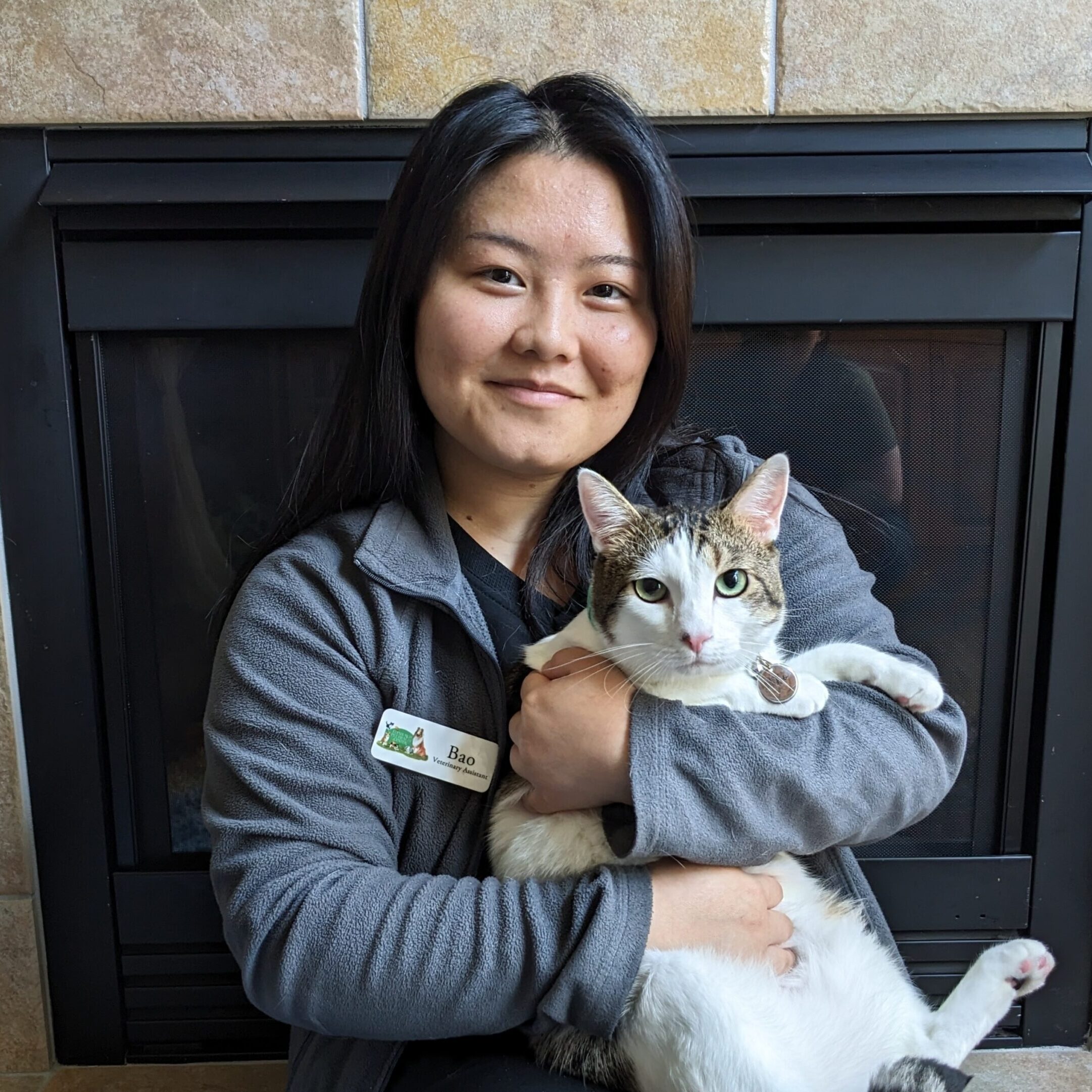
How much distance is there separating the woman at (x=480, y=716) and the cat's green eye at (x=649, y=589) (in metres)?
0.09

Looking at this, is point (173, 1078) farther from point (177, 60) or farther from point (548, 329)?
point (177, 60)

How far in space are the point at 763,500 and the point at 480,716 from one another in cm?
37

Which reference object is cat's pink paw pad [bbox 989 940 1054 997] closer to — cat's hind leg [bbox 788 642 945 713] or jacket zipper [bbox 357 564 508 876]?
cat's hind leg [bbox 788 642 945 713]

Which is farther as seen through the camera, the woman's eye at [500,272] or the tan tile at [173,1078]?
the tan tile at [173,1078]

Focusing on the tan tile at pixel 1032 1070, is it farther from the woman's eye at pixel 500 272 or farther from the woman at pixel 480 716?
the woman's eye at pixel 500 272

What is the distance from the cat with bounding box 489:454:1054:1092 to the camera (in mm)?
808

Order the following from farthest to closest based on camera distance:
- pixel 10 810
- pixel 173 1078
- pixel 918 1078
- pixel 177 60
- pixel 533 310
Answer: pixel 173 1078 < pixel 10 810 < pixel 177 60 < pixel 533 310 < pixel 918 1078

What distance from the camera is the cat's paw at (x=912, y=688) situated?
0.94 m

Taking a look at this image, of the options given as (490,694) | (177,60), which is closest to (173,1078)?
(490,694)

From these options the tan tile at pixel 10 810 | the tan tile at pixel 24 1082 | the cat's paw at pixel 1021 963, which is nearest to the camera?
the cat's paw at pixel 1021 963

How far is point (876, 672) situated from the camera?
0.96m

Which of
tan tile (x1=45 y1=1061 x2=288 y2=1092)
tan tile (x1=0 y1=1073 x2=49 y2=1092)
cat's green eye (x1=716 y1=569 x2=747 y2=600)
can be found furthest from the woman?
tan tile (x1=0 y1=1073 x2=49 y2=1092)

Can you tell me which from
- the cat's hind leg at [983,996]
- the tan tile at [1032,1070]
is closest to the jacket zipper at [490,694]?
the cat's hind leg at [983,996]

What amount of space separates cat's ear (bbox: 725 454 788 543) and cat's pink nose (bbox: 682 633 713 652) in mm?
156
